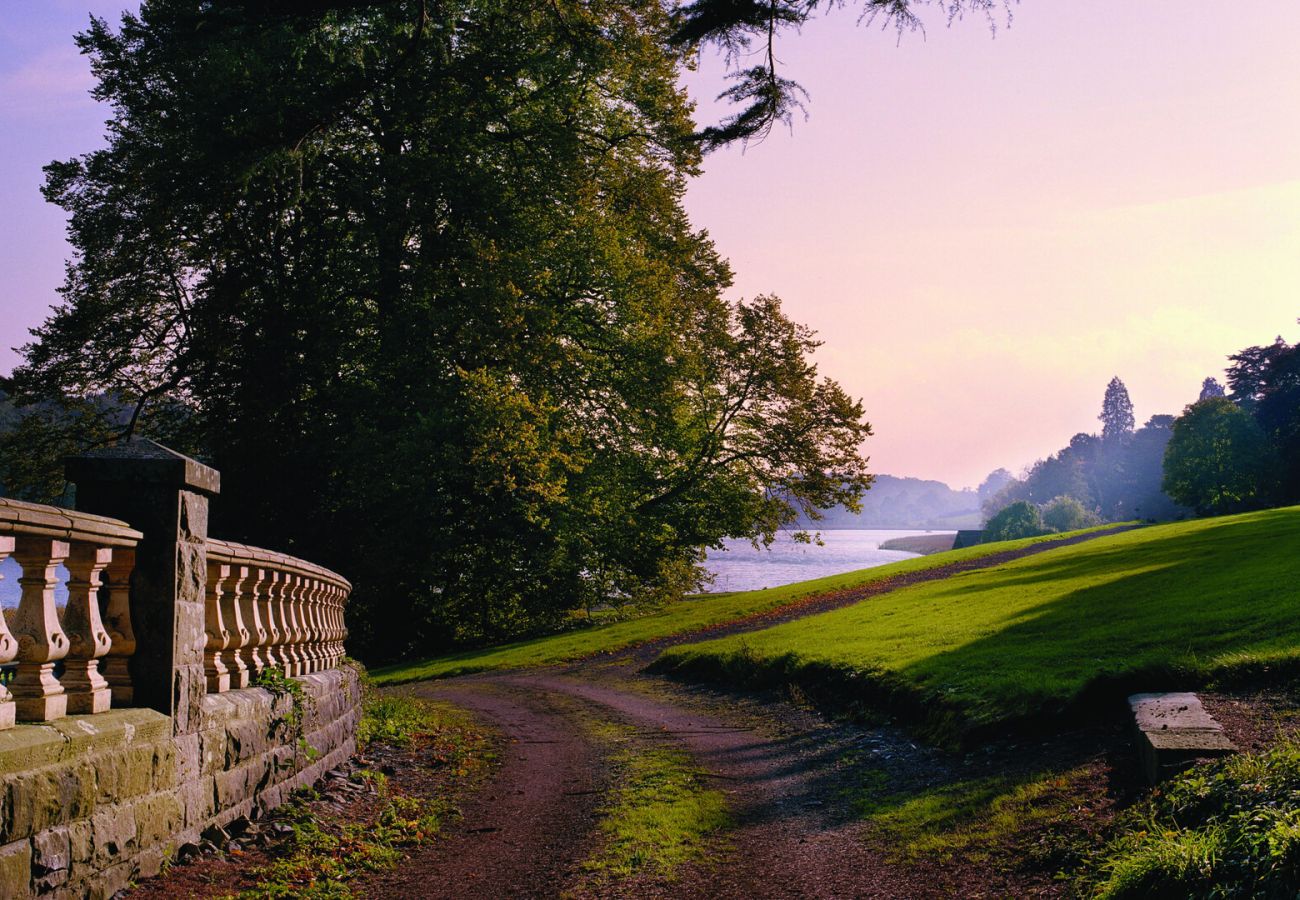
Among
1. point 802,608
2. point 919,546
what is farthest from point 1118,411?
point 802,608

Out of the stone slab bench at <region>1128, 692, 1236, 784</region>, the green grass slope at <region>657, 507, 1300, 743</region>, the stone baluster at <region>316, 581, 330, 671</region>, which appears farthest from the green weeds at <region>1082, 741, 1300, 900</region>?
the stone baluster at <region>316, 581, 330, 671</region>

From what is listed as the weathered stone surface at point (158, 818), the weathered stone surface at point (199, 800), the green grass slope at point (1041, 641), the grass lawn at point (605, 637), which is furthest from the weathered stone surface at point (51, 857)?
the grass lawn at point (605, 637)

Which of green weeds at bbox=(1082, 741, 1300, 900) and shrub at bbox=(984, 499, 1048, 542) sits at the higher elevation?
shrub at bbox=(984, 499, 1048, 542)

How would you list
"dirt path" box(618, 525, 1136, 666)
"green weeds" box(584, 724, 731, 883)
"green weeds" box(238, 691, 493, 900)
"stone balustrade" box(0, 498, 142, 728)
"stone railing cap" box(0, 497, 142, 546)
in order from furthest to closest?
"dirt path" box(618, 525, 1136, 666) → "green weeds" box(584, 724, 731, 883) → "green weeds" box(238, 691, 493, 900) → "stone balustrade" box(0, 498, 142, 728) → "stone railing cap" box(0, 497, 142, 546)

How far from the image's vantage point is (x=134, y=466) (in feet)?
19.8

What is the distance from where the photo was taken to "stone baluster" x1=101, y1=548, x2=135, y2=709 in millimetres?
5844

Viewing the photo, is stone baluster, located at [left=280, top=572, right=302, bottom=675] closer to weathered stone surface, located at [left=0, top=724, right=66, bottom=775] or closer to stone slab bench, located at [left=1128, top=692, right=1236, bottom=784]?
weathered stone surface, located at [left=0, top=724, right=66, bottom=775]

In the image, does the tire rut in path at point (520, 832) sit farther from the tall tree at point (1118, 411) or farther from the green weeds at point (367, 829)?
the tall tree at point (1118, 411)

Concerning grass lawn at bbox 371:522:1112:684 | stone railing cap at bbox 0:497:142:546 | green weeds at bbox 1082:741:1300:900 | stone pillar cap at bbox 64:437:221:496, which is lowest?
grass lawn at bbox 371:522:1112:684

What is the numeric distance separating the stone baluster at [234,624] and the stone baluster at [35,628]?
236 centimetres

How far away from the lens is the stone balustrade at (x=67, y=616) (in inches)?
183

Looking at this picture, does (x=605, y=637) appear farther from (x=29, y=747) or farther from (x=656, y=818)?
(x=29, y=747)

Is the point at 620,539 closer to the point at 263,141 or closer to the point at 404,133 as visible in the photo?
the point at 404,133

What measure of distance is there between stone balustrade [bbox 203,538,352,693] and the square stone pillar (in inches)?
17.6
